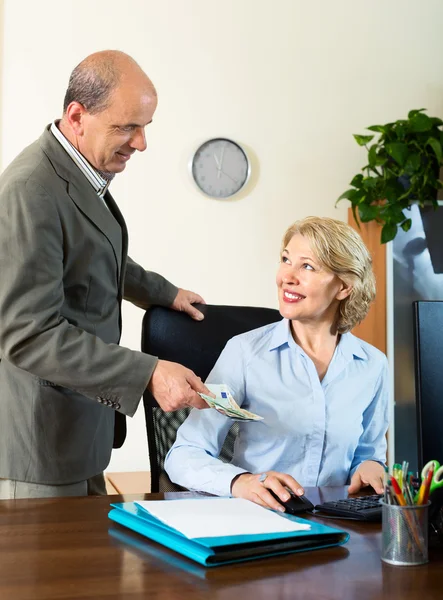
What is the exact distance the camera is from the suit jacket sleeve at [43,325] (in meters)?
1.75

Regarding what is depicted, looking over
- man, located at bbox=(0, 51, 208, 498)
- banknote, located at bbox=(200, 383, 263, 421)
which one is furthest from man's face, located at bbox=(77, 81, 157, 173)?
banknote, located at bbox=(200, 383, 263, 421)

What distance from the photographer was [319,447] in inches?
72.9

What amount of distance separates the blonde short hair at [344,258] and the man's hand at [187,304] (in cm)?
30

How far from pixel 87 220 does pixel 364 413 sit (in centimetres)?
83

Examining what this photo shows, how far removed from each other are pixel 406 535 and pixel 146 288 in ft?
4.18

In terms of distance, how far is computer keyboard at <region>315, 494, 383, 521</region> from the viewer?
1.33 m

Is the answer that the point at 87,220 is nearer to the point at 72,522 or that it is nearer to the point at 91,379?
the point at 91,379

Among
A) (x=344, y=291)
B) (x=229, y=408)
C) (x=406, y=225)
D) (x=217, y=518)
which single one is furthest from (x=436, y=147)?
(x=217, y=518)

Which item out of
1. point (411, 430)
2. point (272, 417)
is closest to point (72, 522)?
point (272, 417)

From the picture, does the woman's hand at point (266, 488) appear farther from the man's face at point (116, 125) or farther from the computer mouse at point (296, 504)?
the man's face at point (116, 125)

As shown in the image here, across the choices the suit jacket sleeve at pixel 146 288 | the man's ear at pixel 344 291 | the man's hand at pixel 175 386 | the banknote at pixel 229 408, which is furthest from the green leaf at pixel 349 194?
the banknote at pixel 229 408

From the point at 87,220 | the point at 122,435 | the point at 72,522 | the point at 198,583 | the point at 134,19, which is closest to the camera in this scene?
the point at 198,583

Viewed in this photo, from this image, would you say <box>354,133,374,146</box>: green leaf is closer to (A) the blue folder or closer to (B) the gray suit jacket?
(B) the gray suit jacket

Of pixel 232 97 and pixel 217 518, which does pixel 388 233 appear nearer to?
pixel 232 97
